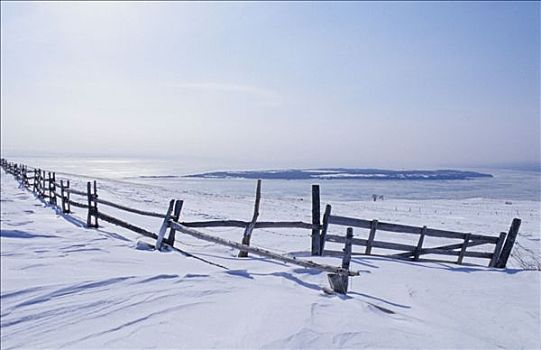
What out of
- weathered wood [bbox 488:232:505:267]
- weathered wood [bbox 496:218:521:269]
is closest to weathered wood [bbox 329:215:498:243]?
weathered wood [bbox 488:232:505:267]

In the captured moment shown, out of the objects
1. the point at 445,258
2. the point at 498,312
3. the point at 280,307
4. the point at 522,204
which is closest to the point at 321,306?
the point at 280,307

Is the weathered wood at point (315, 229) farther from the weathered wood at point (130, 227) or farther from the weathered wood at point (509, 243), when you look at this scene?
the weathered wood at point (509, 243)

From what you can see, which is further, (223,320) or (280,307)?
(280,307)

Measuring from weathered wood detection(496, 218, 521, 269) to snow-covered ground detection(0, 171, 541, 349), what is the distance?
1073 mm

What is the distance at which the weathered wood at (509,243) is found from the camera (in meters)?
8.86

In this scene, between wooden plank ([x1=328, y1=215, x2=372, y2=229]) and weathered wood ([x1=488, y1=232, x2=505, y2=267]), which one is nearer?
wooden plank ([x1=328, y1=215, x2=372, y2=229])

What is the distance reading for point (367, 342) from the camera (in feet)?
11.5

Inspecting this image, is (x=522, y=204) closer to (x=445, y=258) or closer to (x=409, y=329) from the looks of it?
(x=445, y=258)

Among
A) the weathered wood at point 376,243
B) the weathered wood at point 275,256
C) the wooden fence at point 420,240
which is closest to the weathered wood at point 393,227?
the wooden fence at point 420,240

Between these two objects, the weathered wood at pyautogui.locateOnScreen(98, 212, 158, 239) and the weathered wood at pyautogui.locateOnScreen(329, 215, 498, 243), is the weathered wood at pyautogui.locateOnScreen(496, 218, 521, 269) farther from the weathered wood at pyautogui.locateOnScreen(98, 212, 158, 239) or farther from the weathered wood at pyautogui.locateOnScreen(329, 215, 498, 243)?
the weathered wood at pyautogui.locateOnScreen(98, 212, 158, 239)

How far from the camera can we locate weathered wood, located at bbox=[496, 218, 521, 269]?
29.1 ft

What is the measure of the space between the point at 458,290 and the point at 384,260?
2138 mm

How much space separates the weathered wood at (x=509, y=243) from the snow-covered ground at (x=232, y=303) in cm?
107

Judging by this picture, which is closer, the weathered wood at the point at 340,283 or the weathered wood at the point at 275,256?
the weathered wood at the point at 340,283
